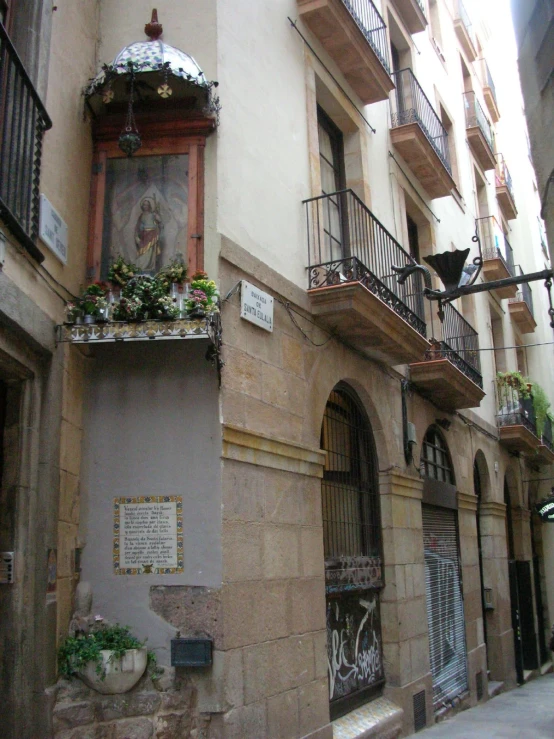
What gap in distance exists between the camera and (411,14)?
1323 centimetres

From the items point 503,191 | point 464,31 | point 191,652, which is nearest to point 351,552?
point 191,652

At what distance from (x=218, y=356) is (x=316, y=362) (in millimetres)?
2008

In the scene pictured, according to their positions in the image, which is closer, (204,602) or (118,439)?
(204,602)

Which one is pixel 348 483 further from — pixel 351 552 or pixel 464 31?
pixel 464 31

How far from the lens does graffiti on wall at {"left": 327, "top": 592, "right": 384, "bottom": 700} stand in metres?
7.80

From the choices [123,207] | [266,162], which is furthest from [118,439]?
[266,162]

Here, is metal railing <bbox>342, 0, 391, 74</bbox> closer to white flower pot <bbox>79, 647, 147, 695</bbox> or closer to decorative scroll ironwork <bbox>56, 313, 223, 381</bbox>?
decorative scroll ironwork <bbox>56, 313, 223, 381</bbox>

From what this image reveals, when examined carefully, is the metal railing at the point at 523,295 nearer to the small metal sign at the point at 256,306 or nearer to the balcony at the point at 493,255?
the balcony at the point at 493,255

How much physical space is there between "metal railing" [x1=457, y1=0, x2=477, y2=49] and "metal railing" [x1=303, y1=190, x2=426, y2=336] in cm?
1149

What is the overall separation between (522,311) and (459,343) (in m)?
7.97

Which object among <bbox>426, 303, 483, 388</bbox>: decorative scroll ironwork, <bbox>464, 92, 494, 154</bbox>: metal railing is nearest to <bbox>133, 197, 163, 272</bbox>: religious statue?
<bbox>426, 303, 483, 388</bbox>: decorative scroll ironwork

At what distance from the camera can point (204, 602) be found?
5.85 m

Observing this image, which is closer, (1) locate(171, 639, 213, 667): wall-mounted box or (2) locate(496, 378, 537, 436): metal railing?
(1) locate(171, 639, 213, 667): wall-mounted box

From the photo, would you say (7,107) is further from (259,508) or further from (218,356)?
(259,508)
